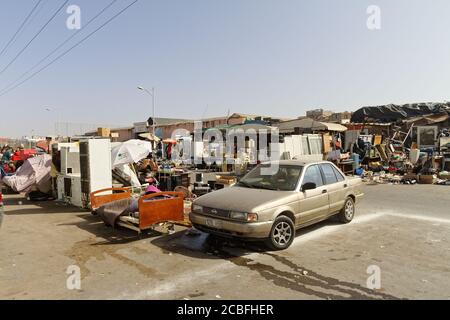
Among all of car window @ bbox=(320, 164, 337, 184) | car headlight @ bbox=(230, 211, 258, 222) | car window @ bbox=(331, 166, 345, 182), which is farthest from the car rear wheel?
car headlight @ bbox=(230, 211, 258, 222)

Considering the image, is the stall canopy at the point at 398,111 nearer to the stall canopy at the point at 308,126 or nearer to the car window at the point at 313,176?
the stall canopy at the point at 308,126

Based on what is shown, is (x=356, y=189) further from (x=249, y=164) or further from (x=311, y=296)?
(x=249, y=164)

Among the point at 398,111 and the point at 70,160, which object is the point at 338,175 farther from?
the point at 398,111

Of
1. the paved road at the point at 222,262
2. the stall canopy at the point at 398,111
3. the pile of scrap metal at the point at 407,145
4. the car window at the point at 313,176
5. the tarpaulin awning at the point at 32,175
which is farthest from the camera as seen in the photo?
the stall canopy at the point at 398,111

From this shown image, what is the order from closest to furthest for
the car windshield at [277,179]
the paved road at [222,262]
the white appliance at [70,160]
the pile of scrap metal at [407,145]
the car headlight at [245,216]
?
the paved road at [222,262], the car headlight at [245,216], the car windshield at [277,179], the white appliance at [70,160], the pile of scrap metal at [407,145]

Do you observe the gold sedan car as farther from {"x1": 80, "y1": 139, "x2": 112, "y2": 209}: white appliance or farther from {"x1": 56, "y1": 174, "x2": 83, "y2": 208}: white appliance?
{"x1": 56, "y1": 174, "x2": 83, "y2": 208}: white appliance

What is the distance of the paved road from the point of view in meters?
4.50

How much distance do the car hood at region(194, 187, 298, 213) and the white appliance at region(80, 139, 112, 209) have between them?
444 cm

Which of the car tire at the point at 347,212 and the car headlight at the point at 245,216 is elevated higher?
the car headlight at the point at 245,216

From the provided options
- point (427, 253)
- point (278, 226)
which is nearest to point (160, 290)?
point (278, 226)

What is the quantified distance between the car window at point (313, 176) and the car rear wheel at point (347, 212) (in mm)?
1206

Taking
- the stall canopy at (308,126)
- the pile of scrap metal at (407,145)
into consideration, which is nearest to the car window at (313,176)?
the pile of scrap metal at (407,145)

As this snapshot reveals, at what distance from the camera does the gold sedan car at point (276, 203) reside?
5.88 meters

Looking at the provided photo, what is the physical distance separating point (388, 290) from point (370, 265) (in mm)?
927
